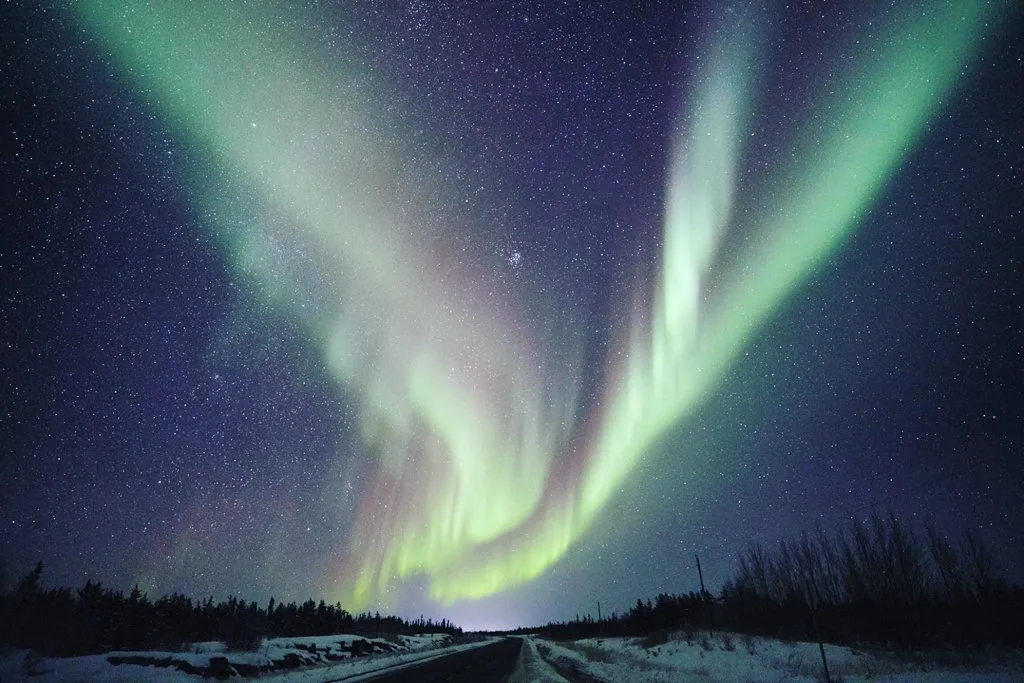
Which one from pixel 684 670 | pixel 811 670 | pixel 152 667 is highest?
pixel 152 667

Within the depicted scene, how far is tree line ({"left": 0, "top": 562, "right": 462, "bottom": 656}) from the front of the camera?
28.3 metres

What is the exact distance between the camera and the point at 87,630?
3841cm

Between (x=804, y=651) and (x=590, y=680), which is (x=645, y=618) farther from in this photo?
(x=590, y=680)

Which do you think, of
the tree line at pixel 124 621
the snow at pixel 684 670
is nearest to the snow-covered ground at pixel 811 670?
the snow at pixel 684 670

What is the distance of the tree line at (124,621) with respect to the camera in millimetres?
28281

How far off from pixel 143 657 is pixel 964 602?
68.0 metres

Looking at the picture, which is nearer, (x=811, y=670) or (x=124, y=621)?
(x=811, y=670)

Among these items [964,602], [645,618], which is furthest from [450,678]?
[645,618]

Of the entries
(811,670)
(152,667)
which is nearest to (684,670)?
(811,670)

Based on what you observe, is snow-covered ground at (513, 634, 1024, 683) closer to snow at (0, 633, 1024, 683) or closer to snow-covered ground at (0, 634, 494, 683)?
snow at (0, 633, 1024, 683)

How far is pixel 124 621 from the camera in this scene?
4778 cm

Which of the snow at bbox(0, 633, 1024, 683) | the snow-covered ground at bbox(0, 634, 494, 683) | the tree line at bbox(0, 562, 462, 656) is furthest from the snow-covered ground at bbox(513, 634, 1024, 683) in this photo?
the tree line at bbox(0, 562, 462, 656)

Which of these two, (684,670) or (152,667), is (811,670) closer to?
(684,670)

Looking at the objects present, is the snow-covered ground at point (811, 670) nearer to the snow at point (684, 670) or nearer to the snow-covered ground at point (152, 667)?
the snow at point (684, 670)
